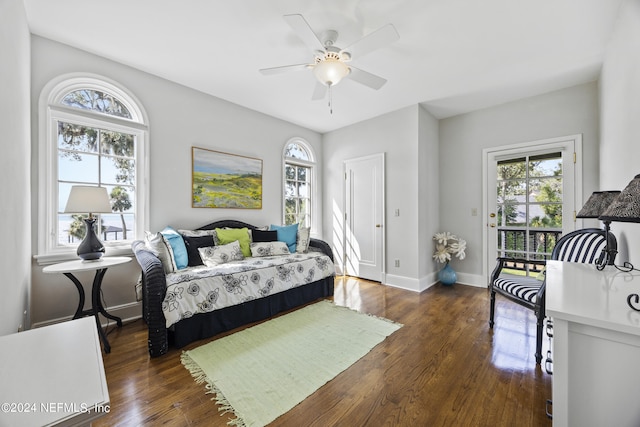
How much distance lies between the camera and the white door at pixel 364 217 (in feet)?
13.3

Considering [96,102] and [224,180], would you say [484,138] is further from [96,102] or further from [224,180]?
[96,102]

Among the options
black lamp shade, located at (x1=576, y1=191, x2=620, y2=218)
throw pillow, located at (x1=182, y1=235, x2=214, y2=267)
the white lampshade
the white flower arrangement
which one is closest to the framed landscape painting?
throw pillow, located at (x1=182, y1=235, x2=214, y2=267)

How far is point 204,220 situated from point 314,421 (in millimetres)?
2632

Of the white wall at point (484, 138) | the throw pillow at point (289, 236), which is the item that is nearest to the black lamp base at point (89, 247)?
the throw pillow at point (289, 236)

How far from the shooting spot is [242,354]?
2.02 m

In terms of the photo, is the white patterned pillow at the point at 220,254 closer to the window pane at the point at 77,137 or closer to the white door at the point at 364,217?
the window pane at the point at 77,137

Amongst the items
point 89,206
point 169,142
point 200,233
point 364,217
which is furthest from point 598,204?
point 169,142

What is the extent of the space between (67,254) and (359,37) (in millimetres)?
3264

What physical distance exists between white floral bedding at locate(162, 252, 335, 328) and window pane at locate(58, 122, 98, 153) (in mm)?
1562

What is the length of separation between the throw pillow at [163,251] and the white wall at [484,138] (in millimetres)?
3782

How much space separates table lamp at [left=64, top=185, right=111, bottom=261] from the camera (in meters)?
2.05

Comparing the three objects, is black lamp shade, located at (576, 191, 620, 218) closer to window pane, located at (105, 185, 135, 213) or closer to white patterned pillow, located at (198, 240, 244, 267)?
white patterned pillow, located at (198, 240, 244, 267)

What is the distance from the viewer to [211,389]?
→ 1.63 meters

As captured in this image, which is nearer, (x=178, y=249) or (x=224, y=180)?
(x=178, y=249)
